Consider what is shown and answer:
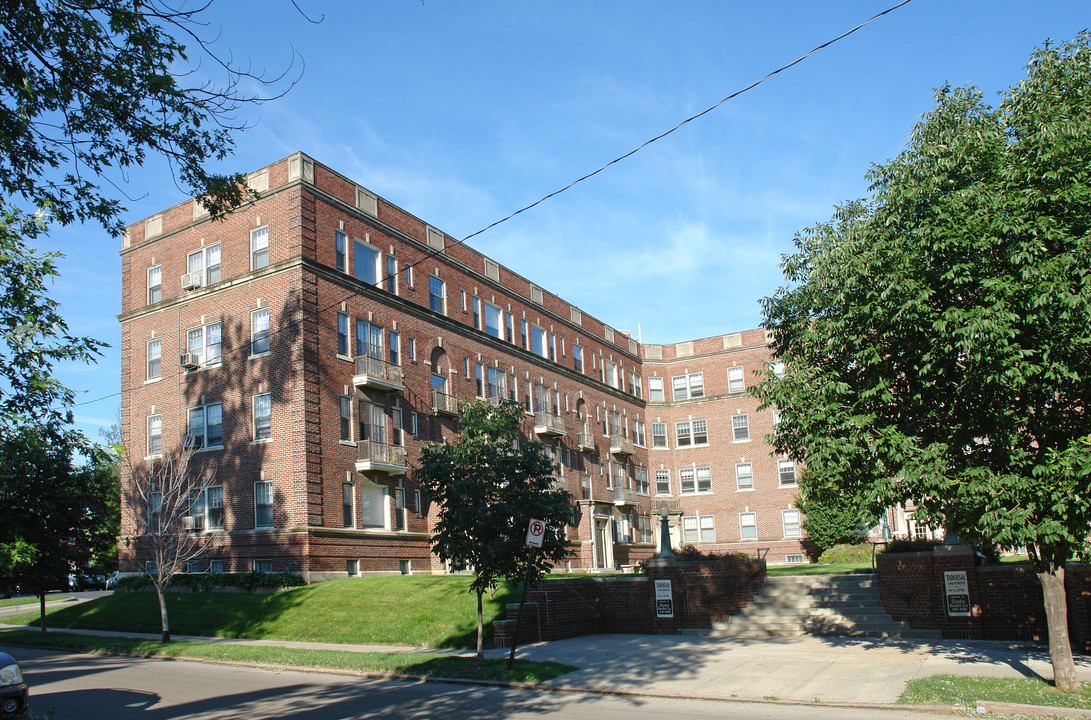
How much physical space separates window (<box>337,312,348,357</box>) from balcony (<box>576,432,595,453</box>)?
65.0 ft

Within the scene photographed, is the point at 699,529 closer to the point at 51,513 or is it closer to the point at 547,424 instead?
the point at 547,424

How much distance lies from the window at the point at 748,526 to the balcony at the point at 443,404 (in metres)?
25.2

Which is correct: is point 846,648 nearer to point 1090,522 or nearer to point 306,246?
point 1090,522

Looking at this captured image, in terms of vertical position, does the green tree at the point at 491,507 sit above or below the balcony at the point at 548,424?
below

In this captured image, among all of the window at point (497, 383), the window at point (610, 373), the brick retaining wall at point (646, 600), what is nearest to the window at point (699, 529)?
the window at point (610, 373)

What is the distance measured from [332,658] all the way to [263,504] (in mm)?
12629

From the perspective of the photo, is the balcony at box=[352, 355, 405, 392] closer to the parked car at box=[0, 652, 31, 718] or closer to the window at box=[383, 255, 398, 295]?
the window at box=[383, 255, 398, 295]

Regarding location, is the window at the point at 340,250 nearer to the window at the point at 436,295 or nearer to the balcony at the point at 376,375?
the balcony at the point at 376,375

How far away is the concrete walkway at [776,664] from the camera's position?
13016mm

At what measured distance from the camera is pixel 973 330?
1062cm

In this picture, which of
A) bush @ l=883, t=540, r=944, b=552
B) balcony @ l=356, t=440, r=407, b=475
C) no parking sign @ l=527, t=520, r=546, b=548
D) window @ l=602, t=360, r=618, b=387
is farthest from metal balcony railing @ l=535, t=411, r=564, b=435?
no parking sign @ l=527, t=520, r=546, b=548

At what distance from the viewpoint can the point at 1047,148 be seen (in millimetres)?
11156

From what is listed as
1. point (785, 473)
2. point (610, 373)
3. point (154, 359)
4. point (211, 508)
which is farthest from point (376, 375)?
point (785, 473)

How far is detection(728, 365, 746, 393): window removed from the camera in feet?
181
